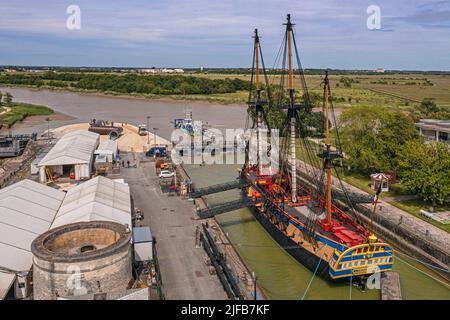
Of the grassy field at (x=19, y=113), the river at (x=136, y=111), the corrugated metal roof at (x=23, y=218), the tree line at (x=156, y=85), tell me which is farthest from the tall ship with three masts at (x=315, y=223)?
the tree line at (x=156, y=85)

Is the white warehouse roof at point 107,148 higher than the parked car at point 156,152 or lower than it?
higher

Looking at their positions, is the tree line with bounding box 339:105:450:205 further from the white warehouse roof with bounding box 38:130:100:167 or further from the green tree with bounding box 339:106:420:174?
the white warehouse roof with bounding box 38:130:100:167

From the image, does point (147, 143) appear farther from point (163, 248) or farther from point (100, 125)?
point (163, 248)

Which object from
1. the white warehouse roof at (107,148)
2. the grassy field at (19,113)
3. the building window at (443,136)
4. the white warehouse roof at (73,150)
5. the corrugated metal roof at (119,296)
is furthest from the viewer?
the grassy field at (19,113)

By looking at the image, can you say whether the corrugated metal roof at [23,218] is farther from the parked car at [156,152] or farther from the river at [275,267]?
the parked car at [156,152]

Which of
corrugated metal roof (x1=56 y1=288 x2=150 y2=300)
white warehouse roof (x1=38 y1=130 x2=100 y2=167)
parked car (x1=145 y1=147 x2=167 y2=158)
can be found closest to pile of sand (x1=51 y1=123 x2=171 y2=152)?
parked car (x1=145 y1=147 x2=167 y2=158)

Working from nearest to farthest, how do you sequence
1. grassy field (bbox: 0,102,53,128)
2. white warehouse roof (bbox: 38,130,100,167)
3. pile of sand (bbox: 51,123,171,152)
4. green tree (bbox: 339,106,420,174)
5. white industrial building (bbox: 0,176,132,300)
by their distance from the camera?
1. white industrial building (bbox: 0,176,132,300)
2. green tree (bbox: 339,106,420,174)
3. white warehouse roof (bbox: 38,130,100,167)
4. pile of sand (bbox: 51,123,171,152)
5. grassy field (bbox: 0,102,53,128)

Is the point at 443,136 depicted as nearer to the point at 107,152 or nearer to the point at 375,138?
the point at 375,138

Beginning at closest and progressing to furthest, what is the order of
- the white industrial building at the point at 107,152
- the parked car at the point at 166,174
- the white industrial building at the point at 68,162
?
the white industrial building at the point at 68,162 < the parked car at the point at 166,174 < the white industrial building at the point at 107,152
